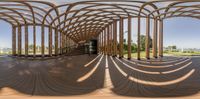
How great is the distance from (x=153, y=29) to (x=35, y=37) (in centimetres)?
2047

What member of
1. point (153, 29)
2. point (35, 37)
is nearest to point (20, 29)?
point (35, 37)

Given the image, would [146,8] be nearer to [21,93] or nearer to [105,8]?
[105,8]

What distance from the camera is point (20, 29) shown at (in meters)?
40.8

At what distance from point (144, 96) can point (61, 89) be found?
2891mm

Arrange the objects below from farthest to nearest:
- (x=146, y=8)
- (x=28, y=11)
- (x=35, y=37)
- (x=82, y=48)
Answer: (x=82, y=48) → (x=35, y=37) → (x=28, y=11) → (x=146, y=8)

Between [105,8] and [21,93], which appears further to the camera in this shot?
[105,8]

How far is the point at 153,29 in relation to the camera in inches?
1256

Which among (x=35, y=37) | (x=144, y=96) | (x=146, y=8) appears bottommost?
(x=144, y=96)

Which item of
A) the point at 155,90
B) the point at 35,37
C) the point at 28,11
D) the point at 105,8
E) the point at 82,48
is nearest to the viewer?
the point at 155,90

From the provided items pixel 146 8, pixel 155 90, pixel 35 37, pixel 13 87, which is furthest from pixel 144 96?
pixel 35 37

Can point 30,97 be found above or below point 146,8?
below

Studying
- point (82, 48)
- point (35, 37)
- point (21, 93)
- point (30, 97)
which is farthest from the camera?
point (82, 48)

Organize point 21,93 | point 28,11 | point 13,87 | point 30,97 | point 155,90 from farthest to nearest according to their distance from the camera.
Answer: point 28,11 → point 13,87 → point 155,90 → point 21,93 → point 30,97

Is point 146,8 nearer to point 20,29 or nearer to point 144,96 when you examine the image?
point 144,96
